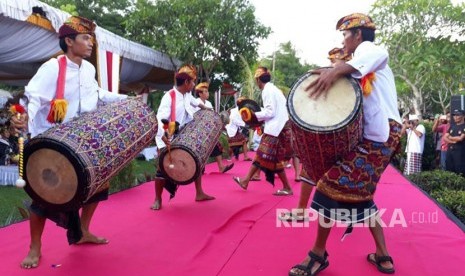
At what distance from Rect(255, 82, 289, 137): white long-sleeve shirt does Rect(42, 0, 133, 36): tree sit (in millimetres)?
13126

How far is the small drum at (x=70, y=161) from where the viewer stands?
222cm

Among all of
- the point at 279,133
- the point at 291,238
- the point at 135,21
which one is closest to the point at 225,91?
the point at 135,21

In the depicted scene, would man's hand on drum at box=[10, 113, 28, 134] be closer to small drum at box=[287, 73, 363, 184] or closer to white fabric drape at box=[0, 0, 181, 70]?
small drum at box=[287, 73, 363, 184]

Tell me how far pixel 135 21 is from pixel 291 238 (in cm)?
918

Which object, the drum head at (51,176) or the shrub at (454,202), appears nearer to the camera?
the drum head at (51,176)

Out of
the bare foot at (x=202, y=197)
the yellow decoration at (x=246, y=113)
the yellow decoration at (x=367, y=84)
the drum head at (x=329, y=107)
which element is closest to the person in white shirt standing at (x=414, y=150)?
the yellow decoration at (x=246, y=113)

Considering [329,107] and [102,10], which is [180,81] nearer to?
[329,107]

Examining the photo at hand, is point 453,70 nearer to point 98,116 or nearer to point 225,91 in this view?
point 225,91

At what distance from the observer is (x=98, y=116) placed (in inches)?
101

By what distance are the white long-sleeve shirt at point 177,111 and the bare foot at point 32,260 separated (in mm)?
1641

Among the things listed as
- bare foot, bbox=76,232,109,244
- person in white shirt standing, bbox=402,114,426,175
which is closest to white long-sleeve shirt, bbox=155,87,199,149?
bare foot, bbox=76,232,109,244

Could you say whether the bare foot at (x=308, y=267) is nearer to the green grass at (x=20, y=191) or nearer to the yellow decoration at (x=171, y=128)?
the yellow decoration at (x=171, y=128)

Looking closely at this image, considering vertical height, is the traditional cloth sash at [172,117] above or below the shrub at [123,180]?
above

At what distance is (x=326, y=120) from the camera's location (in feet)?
7.20
